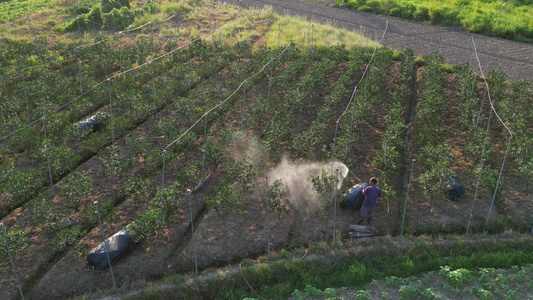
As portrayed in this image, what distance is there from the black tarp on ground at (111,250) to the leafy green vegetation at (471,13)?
20635mm

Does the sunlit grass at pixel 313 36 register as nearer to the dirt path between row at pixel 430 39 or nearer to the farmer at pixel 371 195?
the dirt path between row at pixel 430 39

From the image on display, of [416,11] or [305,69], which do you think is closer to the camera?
[305,69]

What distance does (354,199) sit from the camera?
11.1m

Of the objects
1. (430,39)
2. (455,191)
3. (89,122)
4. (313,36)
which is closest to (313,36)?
(313,36)

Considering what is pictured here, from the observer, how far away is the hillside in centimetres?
1023

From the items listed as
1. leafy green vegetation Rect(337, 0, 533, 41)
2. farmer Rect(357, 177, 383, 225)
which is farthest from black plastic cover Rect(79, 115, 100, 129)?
leafy green vegetation Rect(337, 0, 533, 41)

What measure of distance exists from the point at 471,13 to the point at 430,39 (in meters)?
4.44

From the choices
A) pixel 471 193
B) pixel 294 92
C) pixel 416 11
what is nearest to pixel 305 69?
pixel 294 92

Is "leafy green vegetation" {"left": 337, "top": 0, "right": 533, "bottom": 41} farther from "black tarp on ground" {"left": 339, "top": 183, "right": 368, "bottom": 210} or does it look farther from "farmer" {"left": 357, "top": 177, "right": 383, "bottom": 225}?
"farmer" {"left": 357, "top": 177, "right": 383, "bottom": 225}

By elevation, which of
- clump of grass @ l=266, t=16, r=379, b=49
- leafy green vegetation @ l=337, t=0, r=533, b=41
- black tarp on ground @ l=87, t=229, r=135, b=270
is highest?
leafy green vegetation @ l=337, t=0, r=533, b=41

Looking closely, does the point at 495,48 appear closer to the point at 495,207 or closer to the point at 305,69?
the point at 305,69

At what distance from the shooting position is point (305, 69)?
1861 centimetres

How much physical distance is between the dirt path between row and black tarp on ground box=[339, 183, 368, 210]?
34.9 ft

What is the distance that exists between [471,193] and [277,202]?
198 inches
